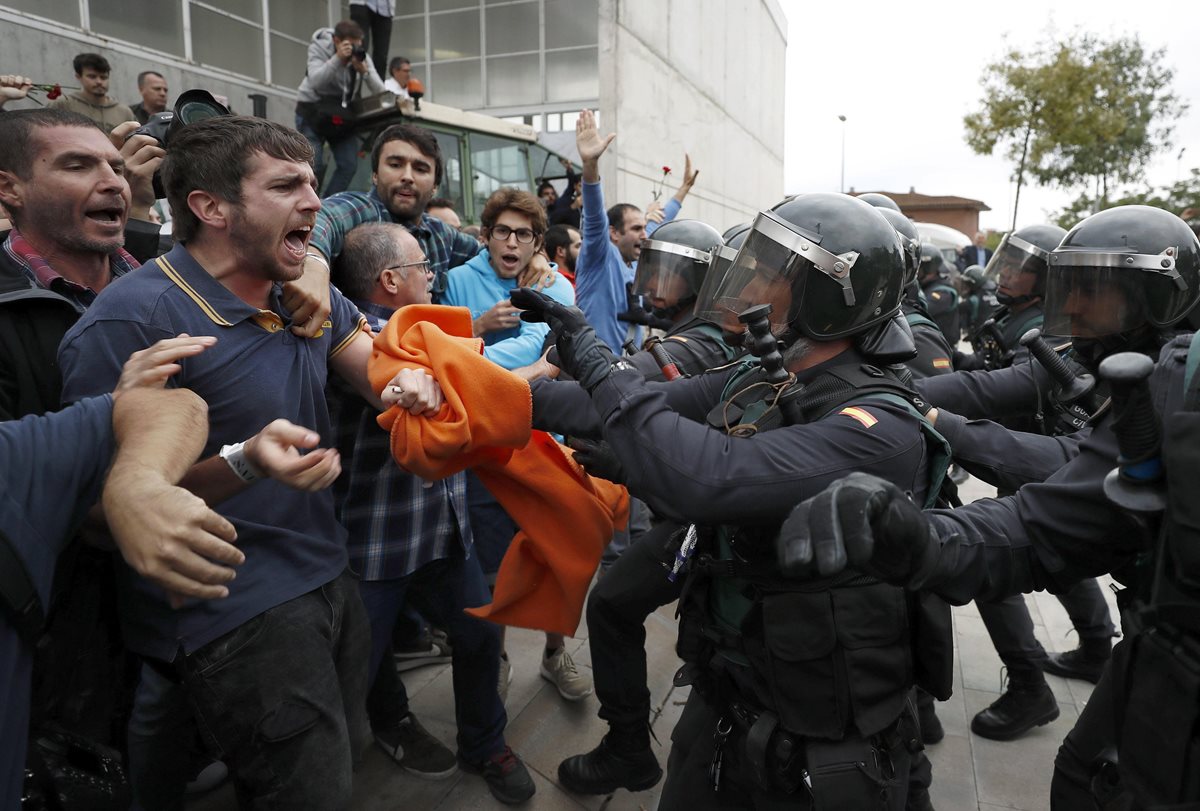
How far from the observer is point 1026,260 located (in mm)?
4414

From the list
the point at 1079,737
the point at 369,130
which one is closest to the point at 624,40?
the point at 369,130

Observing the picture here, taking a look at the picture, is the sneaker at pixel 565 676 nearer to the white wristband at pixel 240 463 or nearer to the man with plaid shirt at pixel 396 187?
the man with plaid shirt at pixel 396 187

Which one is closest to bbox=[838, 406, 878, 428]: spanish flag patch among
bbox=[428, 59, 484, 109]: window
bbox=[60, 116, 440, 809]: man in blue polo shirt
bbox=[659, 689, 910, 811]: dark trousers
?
bbox=[659, 689, 910, 811]: dark trousers

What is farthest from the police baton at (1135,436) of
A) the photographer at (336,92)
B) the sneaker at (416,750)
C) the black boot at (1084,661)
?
the photographer at (336,92)

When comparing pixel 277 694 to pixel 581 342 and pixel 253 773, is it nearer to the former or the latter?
pixel 253 773

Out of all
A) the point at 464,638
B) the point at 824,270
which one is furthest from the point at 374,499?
the point at 824,270

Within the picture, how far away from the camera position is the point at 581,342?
6.88 feet

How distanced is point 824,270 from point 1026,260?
10.2ft

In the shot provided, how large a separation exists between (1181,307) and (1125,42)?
92.2 ft

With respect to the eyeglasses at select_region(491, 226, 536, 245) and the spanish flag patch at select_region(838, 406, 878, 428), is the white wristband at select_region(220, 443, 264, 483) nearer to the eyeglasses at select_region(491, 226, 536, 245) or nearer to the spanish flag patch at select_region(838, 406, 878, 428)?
the spanish flag patch at select_region(838, 406, 878, 428)

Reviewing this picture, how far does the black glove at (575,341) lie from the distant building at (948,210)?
52842 mm

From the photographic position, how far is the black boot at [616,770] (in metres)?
2.98

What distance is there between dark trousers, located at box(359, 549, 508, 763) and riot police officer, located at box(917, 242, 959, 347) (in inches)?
229

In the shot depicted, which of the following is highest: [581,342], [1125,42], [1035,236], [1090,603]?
[1125,42]
